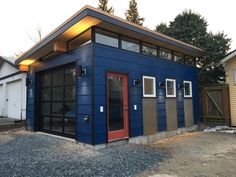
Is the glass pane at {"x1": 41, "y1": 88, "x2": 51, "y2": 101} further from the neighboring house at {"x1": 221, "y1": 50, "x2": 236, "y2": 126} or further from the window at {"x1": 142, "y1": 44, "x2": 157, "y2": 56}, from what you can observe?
the neighboring house at {"x1": 221, "y1": 50, "x2": 236, "y2": 126}

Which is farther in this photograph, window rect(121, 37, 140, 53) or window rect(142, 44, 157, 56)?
window rect(142, 44, 157, 56)

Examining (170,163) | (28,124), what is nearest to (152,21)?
(28,124)

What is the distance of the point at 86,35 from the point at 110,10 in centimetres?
2002

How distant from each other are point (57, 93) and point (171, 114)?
14.5 feet

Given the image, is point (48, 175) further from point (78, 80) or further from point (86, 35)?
point (86, 35)

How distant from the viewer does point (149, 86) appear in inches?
305

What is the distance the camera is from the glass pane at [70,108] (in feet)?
21.9

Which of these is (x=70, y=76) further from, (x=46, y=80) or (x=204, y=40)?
(x=204, y=40)

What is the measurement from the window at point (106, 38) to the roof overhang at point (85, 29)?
6.8 inches

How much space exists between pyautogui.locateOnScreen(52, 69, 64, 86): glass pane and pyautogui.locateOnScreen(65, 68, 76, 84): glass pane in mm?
298

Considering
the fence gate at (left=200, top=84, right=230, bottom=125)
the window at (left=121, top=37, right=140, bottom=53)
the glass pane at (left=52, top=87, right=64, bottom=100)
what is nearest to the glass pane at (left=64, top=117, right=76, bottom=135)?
the glass pane at (left=52, top=87, right=64, bottom=100)

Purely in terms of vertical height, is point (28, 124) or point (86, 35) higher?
point (86, 35)

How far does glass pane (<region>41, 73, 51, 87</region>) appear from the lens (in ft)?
27.1

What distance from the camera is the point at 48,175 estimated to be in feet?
12.6
